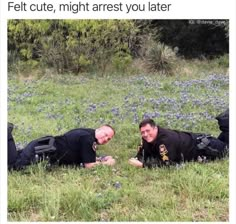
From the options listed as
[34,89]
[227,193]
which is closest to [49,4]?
[227,193]

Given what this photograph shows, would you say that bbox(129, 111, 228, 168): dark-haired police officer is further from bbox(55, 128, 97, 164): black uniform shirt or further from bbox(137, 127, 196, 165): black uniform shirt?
bbox(55, 128, 97, 164): black uniform shirt

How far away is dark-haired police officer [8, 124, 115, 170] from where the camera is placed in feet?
16.0

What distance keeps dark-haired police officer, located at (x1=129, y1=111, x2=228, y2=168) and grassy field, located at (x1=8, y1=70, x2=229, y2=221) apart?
0.14m

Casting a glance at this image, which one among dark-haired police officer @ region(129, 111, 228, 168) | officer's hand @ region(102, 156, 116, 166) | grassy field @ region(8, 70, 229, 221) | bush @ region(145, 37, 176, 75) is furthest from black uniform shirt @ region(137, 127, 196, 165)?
bush @ region(145, 37, 176, 75)

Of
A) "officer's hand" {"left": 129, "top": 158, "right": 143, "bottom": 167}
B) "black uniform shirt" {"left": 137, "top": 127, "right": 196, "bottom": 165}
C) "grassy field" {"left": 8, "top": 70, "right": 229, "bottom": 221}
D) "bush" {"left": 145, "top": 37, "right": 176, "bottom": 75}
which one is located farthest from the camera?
"bush" {"left": 145, "top": 37, "right": 176, "bottom": 75}

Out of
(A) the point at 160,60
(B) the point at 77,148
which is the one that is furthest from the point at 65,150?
(A) the point at 160,60

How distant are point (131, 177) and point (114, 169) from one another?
261 millimetres

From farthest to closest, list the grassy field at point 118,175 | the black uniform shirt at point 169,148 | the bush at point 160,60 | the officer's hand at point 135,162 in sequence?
the bush at point 160,60
the officer's hand at point 135,162
the black uniform shirt at point 169,148
the grassy field at point 118,175

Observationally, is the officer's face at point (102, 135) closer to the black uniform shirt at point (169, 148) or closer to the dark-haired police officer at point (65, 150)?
the dark-haired police officer at point (65, 150)

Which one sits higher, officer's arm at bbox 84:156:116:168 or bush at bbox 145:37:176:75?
bush at bbox 145:37:176:75

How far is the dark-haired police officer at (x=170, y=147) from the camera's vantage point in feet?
16.0

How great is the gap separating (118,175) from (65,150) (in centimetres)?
65

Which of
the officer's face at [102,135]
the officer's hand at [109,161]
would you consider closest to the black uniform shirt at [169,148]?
the officer's hand at [109,161]

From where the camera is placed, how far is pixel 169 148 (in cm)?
486
